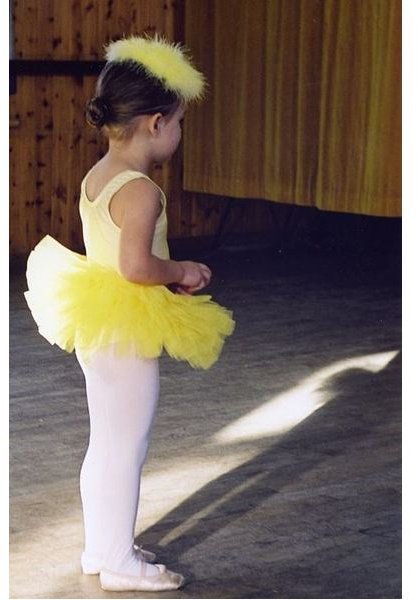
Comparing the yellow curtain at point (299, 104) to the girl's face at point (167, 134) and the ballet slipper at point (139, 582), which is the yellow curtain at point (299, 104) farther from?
the ballet slipper at point (139, 582)

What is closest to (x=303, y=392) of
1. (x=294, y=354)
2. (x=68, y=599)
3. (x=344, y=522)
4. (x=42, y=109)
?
(x=294, y=354)

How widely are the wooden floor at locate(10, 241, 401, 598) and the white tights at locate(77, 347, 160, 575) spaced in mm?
104

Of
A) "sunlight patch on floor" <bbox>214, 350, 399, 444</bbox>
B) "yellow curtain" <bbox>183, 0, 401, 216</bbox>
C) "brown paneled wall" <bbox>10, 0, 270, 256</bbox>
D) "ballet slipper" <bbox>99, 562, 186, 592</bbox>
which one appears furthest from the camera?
"brown paneled wall" <bbox>10, 0, 270, 256</bbox>

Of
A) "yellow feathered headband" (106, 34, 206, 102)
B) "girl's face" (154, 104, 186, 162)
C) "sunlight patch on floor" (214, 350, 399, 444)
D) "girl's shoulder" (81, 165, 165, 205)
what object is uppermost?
"yellow feathered headband" (106, 34, 206, 102)

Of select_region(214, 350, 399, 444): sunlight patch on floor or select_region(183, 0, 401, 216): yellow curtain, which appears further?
select_region(183, 0, 401, 216): yellow curtain

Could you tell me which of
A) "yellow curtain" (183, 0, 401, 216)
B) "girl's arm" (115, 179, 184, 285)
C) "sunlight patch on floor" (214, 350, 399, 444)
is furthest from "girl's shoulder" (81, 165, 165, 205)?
"yellow curtain" (183, 0, 401, 216)

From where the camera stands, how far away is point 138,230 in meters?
2.42

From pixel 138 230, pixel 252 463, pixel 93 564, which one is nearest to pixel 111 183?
pixel 138 230

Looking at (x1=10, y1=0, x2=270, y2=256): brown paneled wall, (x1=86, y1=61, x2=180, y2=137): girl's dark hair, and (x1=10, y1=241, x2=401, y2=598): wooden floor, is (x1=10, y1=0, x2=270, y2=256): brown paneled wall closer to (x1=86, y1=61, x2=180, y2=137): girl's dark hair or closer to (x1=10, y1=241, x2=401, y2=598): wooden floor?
(x1=10, y1=241, x2=401, y2=598): wooden floor

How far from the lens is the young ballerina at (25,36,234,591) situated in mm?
Answer: 2459

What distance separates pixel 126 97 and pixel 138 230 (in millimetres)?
265

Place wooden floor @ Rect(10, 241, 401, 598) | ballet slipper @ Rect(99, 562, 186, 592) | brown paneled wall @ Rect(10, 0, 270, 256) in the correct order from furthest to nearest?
brown paneled wall @ Rect(10, 0, 270, 256)
wooden floor @ Rect(10, 241, 401, 598)
ballet slipper @ Rect(99, 562, 186, 592)

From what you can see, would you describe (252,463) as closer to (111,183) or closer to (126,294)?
(126,294)
